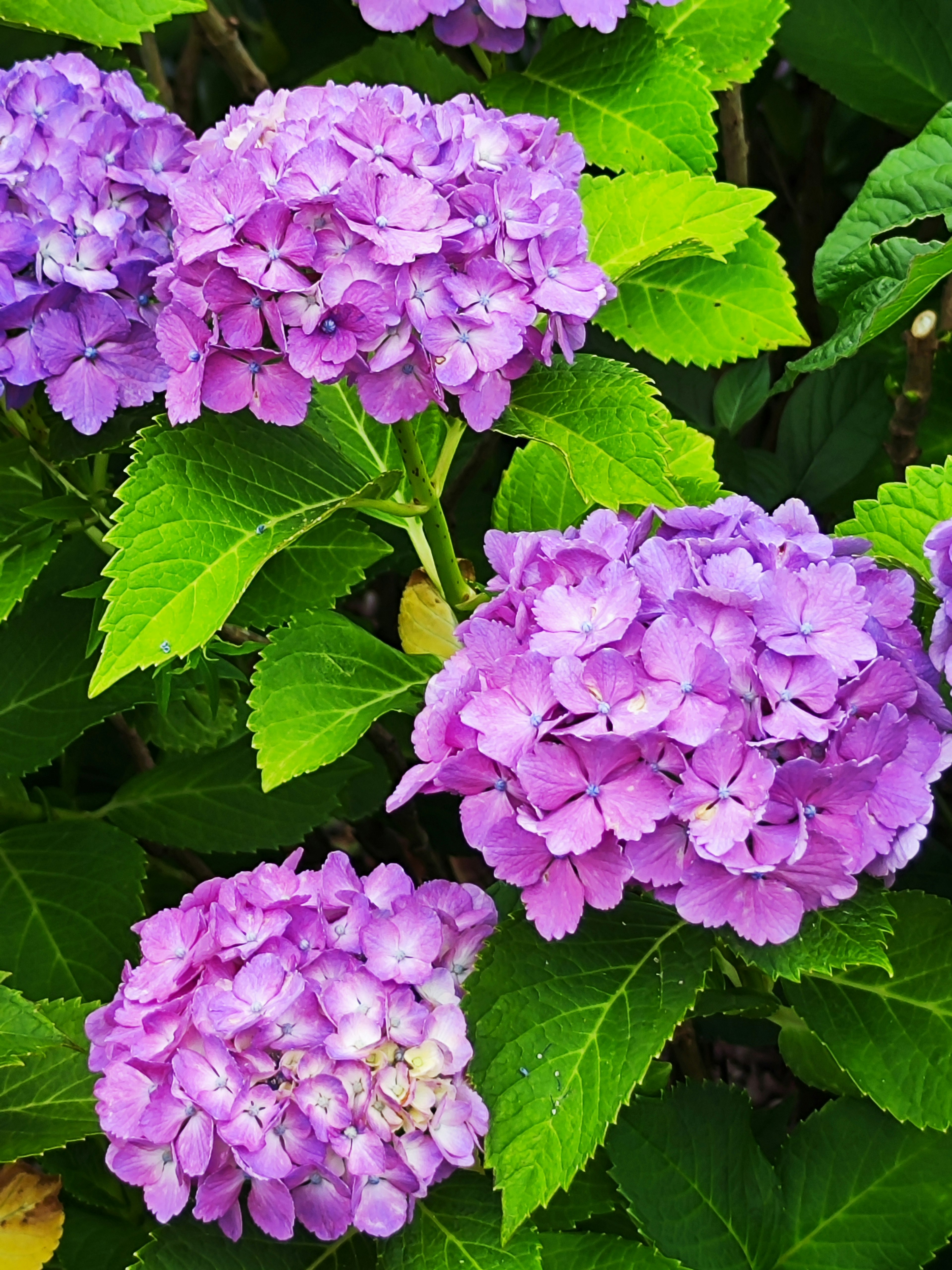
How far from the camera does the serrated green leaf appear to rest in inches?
43.4

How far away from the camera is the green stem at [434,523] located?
3.31 feet

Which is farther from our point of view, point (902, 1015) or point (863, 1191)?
point (863, 1191)

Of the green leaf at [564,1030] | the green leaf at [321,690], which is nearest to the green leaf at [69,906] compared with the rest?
the green leaf at [321,690]

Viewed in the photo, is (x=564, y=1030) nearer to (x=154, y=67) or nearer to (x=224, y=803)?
(x=224, y=803)

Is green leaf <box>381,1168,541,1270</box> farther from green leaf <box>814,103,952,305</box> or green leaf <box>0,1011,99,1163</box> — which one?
green leaf <box>814,103,952,305</box>

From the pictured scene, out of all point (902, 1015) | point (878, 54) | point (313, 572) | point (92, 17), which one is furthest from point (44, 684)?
point (878, 54)

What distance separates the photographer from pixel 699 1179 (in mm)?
1062

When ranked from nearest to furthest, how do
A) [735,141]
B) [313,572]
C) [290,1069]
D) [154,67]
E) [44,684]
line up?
[290,1069] → [313,572] → [44,684] → [735,141] → [154,67]

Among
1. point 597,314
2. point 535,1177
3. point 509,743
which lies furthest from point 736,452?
point 535,1177

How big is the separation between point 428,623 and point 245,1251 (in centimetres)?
49

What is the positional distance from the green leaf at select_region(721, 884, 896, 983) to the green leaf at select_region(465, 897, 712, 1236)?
0.07 metres

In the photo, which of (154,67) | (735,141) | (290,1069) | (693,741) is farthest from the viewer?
(154,67)

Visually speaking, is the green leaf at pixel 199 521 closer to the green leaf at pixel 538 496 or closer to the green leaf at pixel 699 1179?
the green leaf at pixel 538 496

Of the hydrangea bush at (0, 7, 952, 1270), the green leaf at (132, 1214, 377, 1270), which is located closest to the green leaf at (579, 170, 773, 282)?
the hydrangea bush at (0, 7, 952, 1270)
